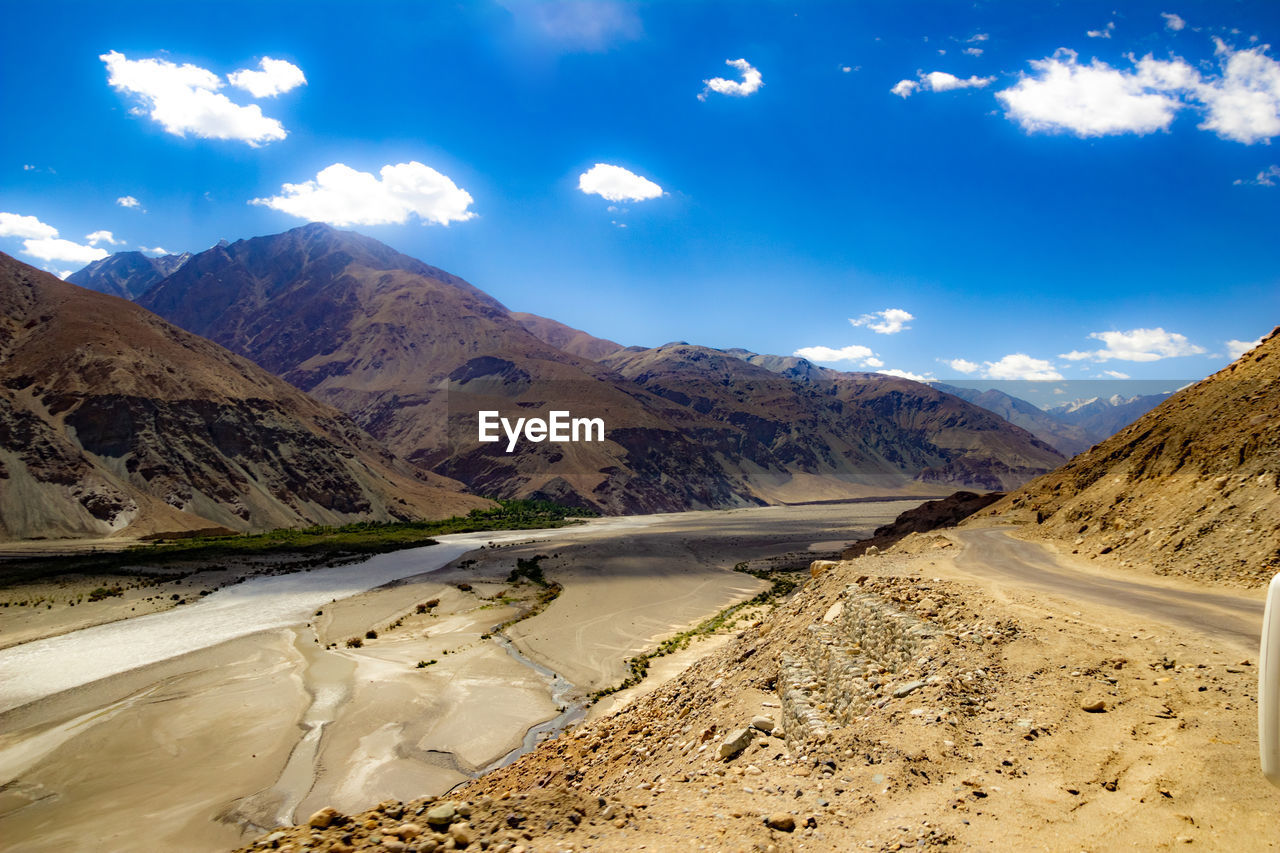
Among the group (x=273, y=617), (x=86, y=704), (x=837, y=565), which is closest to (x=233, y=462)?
(x=273, y=617)

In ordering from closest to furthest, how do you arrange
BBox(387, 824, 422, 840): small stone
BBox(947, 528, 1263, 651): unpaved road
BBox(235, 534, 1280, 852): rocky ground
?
BBox(235, 534, 1280, 852): rocky ground < BBox(387, 824, 422, 840): small stone < BBox(947, 528, 1263, 651): unpaved road

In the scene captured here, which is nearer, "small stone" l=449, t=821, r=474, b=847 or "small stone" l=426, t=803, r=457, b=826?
"small stone" l=449, t=821, r=474, b=847

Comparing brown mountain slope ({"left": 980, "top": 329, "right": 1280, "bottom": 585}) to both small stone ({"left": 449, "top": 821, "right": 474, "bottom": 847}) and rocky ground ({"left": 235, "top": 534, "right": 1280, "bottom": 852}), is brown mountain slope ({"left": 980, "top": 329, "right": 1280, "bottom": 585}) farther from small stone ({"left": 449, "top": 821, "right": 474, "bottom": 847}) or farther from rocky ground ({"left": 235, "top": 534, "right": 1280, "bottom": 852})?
small stone ({"left": 449, "top": 821, "right": 474, "bottom": 847})

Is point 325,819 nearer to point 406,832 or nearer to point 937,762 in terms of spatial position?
point 406,832

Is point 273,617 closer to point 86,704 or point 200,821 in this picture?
point 86,704

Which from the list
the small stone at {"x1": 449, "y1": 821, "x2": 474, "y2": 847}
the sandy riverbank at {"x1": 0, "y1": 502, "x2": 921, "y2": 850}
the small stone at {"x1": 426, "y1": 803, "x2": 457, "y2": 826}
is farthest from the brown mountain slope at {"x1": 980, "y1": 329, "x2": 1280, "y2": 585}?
the sandy riverbank at {"x1": 0, "y1": 502, "x2": 921, "y2": 850}

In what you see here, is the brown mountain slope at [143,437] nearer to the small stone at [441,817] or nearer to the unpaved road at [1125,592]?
the small stone at [441,817]

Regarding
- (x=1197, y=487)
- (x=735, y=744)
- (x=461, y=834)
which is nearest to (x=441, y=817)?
(x=461, y=834)
